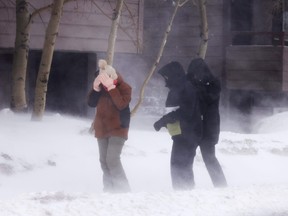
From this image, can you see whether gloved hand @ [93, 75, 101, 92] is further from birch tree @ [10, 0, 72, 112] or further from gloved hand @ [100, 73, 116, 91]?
birch tree @ [10, 0, 72, 112]

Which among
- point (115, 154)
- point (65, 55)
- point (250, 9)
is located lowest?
point (115, 154)

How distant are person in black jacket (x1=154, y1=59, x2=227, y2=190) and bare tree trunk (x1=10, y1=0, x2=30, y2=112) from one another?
16.0ft

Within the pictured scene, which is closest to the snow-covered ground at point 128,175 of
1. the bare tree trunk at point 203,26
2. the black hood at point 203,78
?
the black hood at point 203,78

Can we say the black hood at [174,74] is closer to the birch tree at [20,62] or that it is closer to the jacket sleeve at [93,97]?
the jacket sleeve at [93,97]

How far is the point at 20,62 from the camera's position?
11750 mm

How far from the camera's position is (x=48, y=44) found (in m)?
11.2

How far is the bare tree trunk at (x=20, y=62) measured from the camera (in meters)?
11.6

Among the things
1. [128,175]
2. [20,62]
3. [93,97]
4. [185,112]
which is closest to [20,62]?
[20,62]

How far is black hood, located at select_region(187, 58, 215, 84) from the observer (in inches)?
294

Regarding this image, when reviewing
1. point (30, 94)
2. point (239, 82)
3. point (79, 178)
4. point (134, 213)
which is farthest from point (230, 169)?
point (239, 82)

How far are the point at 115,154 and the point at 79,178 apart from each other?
1607 mm

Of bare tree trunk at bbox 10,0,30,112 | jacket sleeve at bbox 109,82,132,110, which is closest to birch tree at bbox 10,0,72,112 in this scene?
bare tree trunk at bbox 10,0,30,112

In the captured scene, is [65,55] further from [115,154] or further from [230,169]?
[115,154]

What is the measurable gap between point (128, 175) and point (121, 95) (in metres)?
2.30
